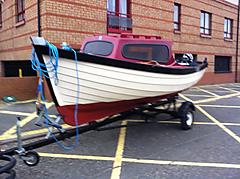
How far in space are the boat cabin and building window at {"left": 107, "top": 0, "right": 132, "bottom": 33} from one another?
5438mm

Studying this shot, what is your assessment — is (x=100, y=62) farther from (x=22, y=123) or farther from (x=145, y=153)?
(x=22, y=123)

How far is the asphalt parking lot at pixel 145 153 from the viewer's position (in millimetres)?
4461

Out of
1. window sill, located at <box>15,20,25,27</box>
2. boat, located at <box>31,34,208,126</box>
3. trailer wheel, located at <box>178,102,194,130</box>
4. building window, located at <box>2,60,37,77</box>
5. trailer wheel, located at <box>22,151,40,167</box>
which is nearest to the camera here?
trailer wheel, located at <box>22,151,40,167</box>

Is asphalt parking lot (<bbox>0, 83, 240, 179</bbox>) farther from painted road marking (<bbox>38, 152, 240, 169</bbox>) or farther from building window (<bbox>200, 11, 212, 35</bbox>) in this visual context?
building window (<bbox>200, 11, 212, 35</bbox>)

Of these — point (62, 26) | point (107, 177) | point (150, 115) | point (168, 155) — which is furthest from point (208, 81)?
point (107, 177)

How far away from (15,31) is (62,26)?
4.08 metres

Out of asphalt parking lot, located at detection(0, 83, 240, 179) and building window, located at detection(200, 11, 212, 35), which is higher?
building window, located at detection(200, 11, 212, 35)

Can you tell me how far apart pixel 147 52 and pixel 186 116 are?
6.07 feet

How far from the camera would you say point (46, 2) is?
10.3 m

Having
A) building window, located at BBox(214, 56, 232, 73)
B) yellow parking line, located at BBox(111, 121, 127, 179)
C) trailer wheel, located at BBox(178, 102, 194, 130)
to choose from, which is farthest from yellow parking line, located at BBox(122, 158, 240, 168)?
building window, located at BBox(214, 56, 232, 73)

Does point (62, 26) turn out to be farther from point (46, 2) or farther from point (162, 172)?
point (162, 172)

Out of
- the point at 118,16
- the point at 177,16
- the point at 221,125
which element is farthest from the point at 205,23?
the point at 221,125

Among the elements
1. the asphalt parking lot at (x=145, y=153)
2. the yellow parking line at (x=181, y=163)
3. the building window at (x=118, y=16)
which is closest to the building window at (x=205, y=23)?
the building window at (x=118, y=16)

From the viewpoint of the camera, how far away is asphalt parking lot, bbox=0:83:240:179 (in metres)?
4.46
